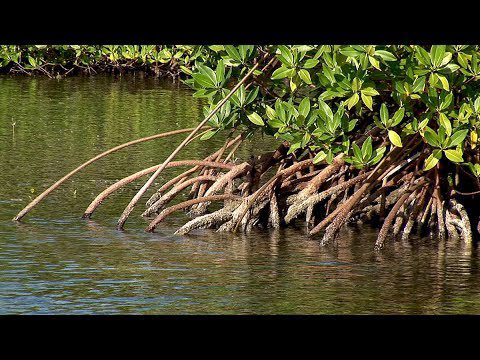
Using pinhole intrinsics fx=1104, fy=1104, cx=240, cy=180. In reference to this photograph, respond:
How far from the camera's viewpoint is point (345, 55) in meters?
6.99

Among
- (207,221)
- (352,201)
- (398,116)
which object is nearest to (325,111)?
(398,116)

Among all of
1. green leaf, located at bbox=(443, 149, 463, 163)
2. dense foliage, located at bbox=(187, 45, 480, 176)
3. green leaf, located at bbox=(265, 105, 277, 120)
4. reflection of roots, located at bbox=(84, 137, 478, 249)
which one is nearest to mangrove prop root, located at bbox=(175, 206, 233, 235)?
reflection of roots, located at bbox=(84, 137, 478, 249)

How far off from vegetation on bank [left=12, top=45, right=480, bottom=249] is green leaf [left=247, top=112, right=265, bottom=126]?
0.01 m

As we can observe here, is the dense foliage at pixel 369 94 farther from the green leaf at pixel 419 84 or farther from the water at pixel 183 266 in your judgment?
the water at pixel 183 266

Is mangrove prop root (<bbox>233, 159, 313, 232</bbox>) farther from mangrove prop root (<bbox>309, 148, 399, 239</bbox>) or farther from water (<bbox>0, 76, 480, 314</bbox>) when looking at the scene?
mangrove prop root (<bbox>309, 148, 399, 239</bbox>)

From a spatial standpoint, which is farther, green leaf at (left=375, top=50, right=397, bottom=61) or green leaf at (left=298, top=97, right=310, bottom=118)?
green leaf at (left=298, top=97, right=310, bottom=118)

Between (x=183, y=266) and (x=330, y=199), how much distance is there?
1.55m

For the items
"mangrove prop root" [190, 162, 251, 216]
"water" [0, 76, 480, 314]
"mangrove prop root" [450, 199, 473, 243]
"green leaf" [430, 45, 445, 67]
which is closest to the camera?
"water" [0, 76, 480, 314]

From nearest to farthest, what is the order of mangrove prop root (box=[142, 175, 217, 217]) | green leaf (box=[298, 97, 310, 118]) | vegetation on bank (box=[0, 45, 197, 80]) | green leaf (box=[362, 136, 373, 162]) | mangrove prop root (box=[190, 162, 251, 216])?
green leaf (box=[362, 136, 373, 162]) < green leaf (box=[298, 97, 310, 118]) < mangrove prop root (box=[190, 162, 251, 216]) < mangrove prop root (box=[142, 175, 217, 217]) < vegetation on bank (box=[0, 45, 197, 80])

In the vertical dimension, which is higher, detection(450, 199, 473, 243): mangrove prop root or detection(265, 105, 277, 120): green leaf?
→ detection(265, 105, 277, 120): green leaf

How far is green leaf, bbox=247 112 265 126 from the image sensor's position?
7680 mm
